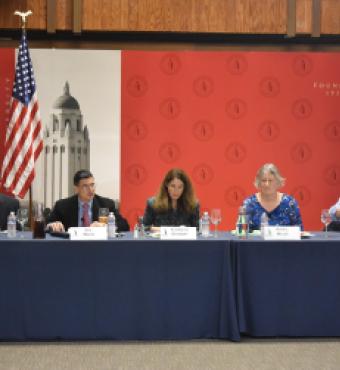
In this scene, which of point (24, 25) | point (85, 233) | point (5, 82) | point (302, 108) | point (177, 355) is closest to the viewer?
point (177, 355)

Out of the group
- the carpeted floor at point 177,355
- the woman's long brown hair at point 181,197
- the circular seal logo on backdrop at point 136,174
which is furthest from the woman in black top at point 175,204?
the circular seal logo on backdrop at point 136,174

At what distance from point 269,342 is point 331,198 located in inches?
121

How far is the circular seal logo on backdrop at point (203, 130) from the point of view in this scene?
688 centimetres

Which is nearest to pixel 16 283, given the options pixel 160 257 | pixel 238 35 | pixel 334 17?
pixel 160 257

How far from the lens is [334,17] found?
271 inches

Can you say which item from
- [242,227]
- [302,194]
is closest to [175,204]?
[242,227]

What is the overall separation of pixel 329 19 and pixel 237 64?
1.03 meters

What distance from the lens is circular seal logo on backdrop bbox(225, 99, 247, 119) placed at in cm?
689

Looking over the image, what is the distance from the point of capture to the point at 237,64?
6859mm

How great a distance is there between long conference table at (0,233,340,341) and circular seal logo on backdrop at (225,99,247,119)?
2.83 m

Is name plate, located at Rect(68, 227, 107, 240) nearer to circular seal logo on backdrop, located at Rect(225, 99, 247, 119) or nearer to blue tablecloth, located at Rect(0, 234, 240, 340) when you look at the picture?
blue tablecloth, located at Rect(0, 234, 240, 340)

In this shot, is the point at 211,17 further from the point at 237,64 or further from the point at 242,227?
the point at 242,227

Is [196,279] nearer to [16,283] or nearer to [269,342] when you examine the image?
[269,342]

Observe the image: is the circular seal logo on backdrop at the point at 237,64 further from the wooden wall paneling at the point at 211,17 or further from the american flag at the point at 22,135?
the american flag at the point at 22,135
